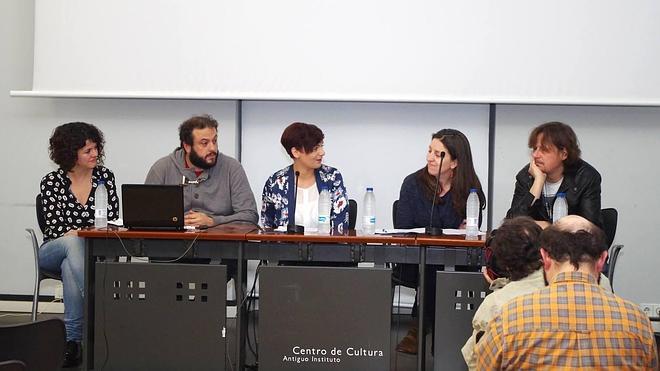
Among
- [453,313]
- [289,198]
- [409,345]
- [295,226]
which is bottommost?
[409,345]

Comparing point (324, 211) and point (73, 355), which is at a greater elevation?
point (324, 211)

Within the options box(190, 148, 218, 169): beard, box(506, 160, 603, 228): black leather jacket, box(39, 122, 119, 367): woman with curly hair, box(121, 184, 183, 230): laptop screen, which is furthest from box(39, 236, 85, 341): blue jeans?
box(506, 160, 603, 228): black leather jacket

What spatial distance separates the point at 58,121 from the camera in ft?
18.9

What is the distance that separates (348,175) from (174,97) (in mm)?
1284

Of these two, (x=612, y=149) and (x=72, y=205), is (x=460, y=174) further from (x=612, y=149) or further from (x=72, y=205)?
(x=72, y=205)

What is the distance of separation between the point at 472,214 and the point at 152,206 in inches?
64.3

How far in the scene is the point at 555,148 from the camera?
170 inches

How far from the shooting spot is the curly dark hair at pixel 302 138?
14.7 feet

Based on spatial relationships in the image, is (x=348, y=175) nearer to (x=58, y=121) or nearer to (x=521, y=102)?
(x=521, y=102)

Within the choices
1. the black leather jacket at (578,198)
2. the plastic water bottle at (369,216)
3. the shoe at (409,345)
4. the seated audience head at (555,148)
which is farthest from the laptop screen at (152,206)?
the seated audience head at (555,148)

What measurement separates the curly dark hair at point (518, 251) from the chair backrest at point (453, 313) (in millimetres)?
955

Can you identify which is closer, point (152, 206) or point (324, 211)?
point (152, 206)

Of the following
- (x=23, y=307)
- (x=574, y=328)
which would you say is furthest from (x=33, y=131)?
(x=574, y=328)

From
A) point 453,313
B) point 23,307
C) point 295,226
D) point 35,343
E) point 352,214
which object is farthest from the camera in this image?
point 23,307
